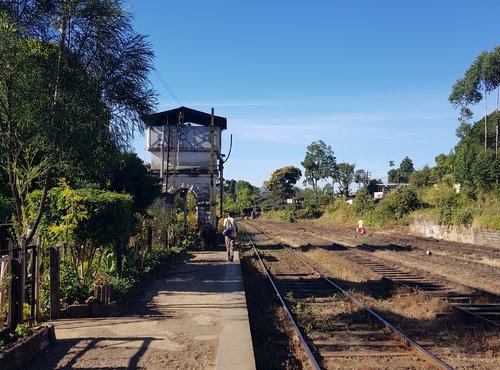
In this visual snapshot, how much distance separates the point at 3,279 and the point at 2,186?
6.50m

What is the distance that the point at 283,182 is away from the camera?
106438mm

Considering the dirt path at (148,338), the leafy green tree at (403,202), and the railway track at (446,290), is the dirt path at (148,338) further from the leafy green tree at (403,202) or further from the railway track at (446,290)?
the leafy green tree at (403,202)

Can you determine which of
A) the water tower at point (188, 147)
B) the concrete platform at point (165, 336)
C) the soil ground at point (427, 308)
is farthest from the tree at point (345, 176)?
the concrete platform at point (165, 336)

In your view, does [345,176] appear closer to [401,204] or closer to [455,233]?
[401,204]

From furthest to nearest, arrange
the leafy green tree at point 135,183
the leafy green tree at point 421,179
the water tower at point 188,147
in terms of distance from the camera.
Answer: the leafy green tree at point 421,179 < the water tower at point 188,147 < the leafy green tree at point 135,183

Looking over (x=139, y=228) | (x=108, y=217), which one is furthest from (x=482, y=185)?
(x=108, y=217)

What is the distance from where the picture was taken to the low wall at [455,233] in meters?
26.9

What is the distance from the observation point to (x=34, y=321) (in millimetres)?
7250

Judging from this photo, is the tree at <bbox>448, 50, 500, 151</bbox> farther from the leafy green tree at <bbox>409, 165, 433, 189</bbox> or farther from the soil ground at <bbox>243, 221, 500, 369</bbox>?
the soil ground at <bbox>243, 221, 500, 369</bbox>

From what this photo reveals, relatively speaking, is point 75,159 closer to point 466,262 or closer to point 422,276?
point 422,276

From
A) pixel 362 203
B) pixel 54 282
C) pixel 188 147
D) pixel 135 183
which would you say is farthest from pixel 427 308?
pixel 362 203

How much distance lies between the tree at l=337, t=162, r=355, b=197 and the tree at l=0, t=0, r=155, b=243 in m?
75.7

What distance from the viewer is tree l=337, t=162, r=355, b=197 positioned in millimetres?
83062

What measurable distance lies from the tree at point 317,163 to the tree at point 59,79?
8064 centimetres
